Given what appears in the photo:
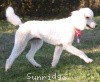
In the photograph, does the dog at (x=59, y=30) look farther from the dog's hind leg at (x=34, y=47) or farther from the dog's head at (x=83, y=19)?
the dog's hind leg at (x=34, y=47)

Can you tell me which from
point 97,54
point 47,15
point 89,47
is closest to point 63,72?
point 97,54

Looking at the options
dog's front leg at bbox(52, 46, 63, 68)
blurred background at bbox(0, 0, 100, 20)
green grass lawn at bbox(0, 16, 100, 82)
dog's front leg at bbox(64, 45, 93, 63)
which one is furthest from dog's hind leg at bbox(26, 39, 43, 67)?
blurred background at bbox(0, 0, 100, 20)

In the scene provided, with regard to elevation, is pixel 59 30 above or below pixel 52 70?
above

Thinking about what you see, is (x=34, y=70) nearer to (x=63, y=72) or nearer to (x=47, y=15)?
(x=63, y=72)

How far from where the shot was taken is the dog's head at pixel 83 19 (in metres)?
7.21

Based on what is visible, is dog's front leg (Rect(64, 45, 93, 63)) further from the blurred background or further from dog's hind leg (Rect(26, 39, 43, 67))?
the blurred background

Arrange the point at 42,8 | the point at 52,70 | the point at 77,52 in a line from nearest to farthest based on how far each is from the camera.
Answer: the point at 77,52, the point at 52,70, the point at 42,8

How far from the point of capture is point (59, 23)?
7430 millimetres

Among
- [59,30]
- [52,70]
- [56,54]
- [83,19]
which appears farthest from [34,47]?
[83,19]

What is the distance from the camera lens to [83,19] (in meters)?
7.21

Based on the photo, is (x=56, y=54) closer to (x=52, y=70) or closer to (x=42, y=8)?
(x=52, y=70)

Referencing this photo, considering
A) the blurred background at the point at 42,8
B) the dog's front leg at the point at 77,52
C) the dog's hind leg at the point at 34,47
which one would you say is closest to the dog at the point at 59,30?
the dog's front leg at the point at 77,52

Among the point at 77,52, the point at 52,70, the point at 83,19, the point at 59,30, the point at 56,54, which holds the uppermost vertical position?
the point at 83,19

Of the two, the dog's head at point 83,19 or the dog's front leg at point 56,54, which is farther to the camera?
the dog's front leg at point 56,54
